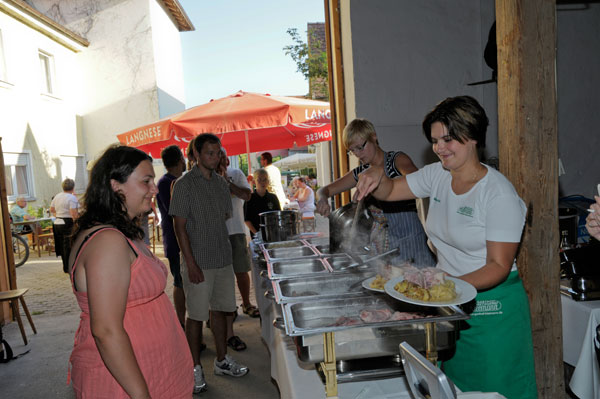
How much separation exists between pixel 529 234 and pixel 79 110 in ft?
52.3

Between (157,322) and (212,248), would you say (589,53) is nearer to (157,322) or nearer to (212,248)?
(212,248)

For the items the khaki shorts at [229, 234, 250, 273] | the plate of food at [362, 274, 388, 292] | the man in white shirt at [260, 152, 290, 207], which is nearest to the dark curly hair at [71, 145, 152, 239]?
the plate of food at [362, 274, 388, 292]

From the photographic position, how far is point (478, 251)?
69.2 inches

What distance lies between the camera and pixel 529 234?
7.02 feet

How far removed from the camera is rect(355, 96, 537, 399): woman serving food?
171cm

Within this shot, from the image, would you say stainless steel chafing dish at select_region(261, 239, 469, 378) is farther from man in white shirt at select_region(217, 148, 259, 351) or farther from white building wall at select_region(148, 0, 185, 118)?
white building wall at select_region(148, 0, 185, 118)

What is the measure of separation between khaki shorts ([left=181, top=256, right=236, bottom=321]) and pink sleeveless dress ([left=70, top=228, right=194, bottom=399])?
→ 1545mm

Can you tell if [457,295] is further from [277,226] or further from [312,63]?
[312,63]

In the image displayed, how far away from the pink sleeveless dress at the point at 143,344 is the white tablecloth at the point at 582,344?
1.95m

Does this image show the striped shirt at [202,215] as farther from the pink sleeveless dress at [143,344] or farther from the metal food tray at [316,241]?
the pink sleeveless dress at [143,344]

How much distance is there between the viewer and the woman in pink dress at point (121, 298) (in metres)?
1.40

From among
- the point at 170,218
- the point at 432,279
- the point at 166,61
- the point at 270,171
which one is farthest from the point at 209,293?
the point at 166,61

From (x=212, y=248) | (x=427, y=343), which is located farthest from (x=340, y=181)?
(x=427, y=343)

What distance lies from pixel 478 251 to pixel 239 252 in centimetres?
341
